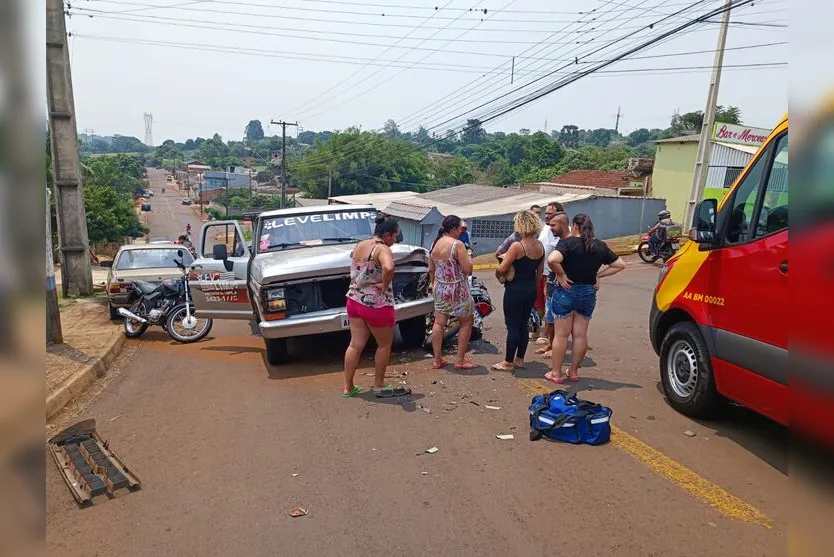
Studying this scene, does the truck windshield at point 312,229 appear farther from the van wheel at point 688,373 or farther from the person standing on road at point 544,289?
the van wheel at point 688,373

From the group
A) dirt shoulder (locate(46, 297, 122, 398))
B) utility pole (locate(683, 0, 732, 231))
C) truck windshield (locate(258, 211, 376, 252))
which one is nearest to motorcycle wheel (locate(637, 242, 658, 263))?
utility pole (locate(683, 0, 732, 231))

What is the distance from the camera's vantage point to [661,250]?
17.1m

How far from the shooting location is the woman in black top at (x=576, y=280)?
19.3 ft

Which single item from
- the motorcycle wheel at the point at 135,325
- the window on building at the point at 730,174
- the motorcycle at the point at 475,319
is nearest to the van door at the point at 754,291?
the motorcycle at the point at 475,319

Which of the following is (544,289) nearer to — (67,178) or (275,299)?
(275,299)

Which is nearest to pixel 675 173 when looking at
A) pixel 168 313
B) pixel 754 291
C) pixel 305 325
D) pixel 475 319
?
pixel 475 319

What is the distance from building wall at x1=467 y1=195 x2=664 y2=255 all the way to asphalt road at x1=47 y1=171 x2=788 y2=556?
20.1 metres

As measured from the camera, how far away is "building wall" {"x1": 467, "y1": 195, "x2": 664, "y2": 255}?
26438 mm

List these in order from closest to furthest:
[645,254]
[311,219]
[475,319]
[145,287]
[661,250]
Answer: [475,319]
[311,219]
[145,287]
[661,250]
[645,254]

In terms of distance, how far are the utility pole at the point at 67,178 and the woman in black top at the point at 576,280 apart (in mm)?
12195

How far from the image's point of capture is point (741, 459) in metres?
4.37

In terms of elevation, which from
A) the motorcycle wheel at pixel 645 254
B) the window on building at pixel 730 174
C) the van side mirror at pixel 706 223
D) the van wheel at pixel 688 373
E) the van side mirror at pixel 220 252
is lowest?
the motorcycle wheel at pixel 645 254

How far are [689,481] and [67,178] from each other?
1437cm
